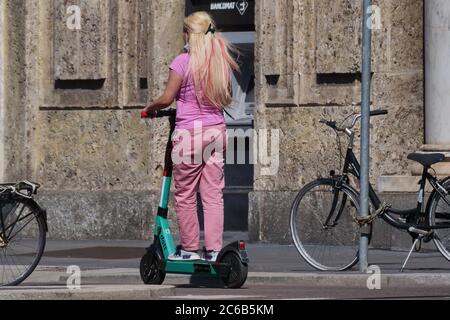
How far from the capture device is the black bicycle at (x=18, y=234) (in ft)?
35.8

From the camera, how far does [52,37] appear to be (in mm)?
17625

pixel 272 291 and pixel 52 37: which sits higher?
pixel 52 37

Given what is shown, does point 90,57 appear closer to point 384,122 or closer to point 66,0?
point 66,0

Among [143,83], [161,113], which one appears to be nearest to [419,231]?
[161,113]

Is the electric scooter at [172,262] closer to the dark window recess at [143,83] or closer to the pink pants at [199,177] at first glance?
the pink pants at [199,177]

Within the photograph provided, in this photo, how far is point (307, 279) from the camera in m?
11.1

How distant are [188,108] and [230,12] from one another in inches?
270

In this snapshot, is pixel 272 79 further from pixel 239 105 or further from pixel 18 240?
pixel 18 240

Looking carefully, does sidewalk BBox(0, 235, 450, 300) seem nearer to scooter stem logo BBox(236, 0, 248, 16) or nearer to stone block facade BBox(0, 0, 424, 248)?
stone block facade BBox(0, 0, 424, 248)

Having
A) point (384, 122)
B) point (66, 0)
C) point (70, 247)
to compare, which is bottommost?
point (70, 247)

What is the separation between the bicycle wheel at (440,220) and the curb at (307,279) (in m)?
0.94

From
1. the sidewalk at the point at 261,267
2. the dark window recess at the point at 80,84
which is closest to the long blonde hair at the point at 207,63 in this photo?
the sidewalk at the point at 261,267
